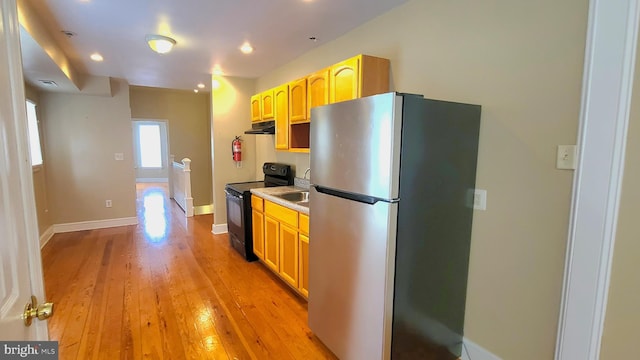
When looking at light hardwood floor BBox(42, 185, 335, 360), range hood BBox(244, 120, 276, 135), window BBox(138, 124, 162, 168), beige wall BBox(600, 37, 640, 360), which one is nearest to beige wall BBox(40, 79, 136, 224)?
light hardwood floor BBox(42, 185, 335, 360)

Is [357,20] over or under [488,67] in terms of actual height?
over

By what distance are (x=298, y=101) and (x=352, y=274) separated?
1.95 meters

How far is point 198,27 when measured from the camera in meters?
2.76

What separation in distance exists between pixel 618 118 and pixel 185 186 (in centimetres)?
632

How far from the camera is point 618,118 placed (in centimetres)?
92

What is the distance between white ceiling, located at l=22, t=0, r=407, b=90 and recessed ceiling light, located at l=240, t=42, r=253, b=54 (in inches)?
2.1

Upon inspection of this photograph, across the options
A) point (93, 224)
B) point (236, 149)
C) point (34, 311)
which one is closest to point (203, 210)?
point (93, 224)

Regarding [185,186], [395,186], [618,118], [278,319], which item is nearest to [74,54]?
[185,186]

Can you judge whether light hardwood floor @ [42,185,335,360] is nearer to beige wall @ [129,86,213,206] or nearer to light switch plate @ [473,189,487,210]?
light switch plate @ [473,189,487,210]

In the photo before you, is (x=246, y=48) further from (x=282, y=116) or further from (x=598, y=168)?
(x=598, y=168)

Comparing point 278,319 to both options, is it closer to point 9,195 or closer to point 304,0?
point 9,195

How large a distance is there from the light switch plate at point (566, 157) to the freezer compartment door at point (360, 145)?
32.0 inches

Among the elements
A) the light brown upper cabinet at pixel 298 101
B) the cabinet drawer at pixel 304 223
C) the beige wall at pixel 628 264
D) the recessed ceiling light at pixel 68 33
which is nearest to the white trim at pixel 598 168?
the beige wall at pixel 628 264

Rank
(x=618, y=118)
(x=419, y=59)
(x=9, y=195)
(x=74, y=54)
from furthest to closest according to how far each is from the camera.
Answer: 1. (x=74, y=54)
2. (x=419, y=59)
3. (x=618, y=118)
4. (x=9, y=195)
